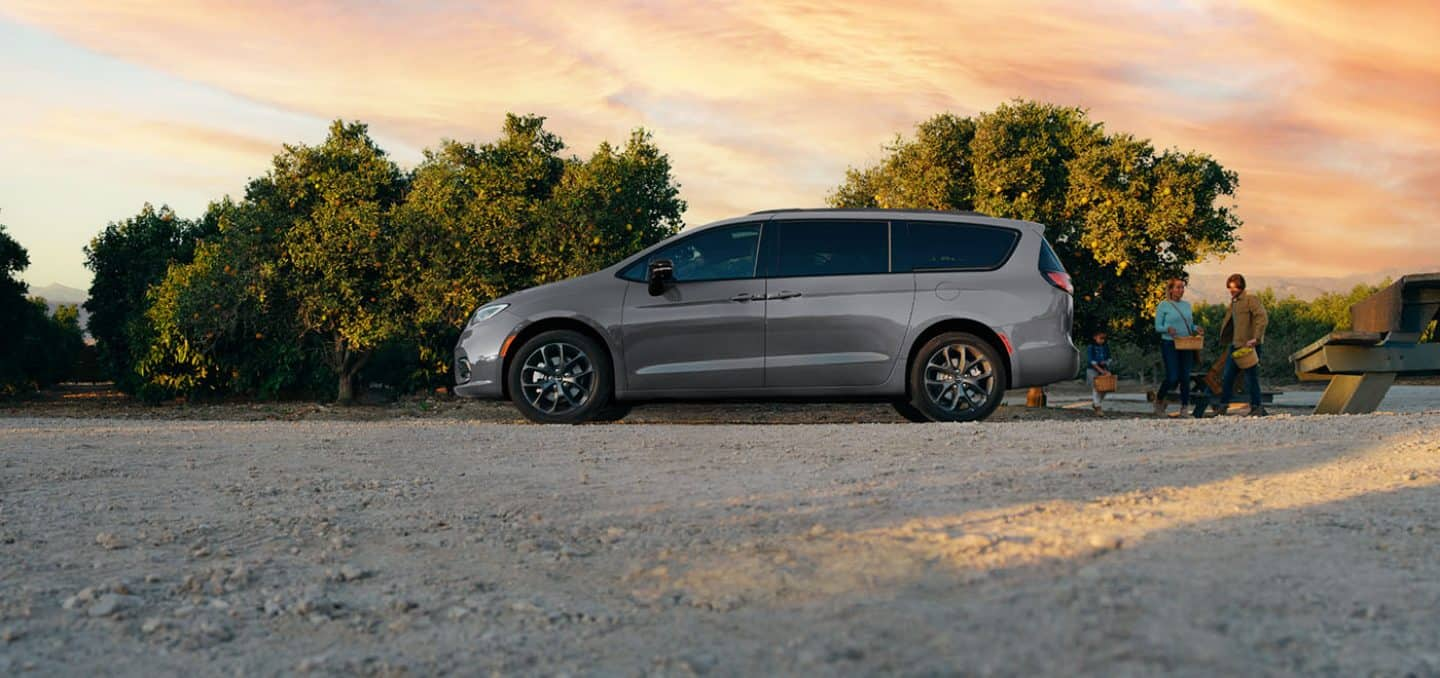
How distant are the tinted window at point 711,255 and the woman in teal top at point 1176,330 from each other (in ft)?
18.1

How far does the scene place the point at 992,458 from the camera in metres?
6.86

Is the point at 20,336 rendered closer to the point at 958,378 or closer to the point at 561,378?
the point at 561,378

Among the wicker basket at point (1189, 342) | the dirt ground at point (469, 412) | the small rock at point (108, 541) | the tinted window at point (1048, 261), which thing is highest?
the tinted window at point (1048, 261)

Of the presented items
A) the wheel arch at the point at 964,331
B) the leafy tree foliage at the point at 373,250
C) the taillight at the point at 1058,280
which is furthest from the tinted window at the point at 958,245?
the leafy tree foliage at the point at 373,250

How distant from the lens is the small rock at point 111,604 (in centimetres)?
397

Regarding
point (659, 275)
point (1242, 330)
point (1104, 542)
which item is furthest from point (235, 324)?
point (1104, 542)

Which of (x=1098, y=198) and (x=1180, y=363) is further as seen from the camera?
(x=1098, y=198)

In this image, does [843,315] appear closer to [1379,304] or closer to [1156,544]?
[1156,544]

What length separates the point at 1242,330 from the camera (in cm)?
1292

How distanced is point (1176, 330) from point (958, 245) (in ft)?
14.5

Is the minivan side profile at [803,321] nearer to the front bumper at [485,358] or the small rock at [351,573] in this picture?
the front bumper at [485,358]

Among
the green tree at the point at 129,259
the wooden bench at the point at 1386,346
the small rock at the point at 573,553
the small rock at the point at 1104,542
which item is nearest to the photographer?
the small rock at the point at 1104,542

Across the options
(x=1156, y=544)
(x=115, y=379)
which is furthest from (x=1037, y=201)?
(x=115, y=379)

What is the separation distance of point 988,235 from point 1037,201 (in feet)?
52.1
